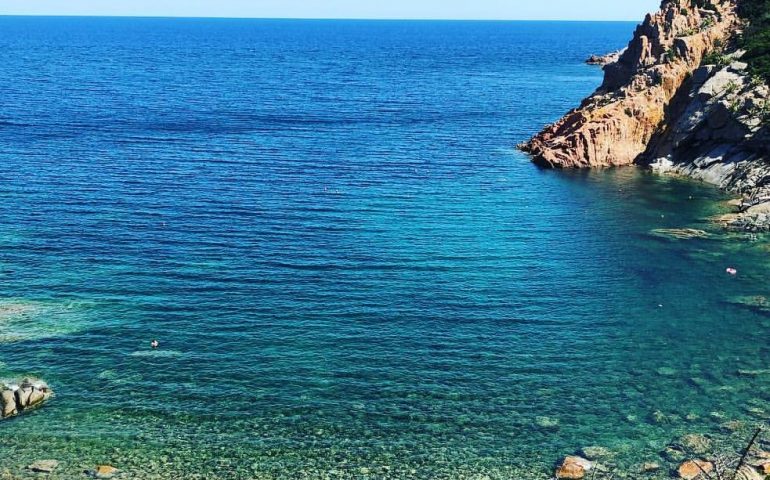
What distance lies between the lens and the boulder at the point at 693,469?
37.3 meters

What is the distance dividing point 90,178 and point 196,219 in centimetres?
2108

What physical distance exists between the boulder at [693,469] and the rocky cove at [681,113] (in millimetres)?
44453

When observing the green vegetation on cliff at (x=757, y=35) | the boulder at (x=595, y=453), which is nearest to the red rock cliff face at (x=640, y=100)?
the green vegetation on cliff at (x=757, y=35)

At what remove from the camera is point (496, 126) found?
418ft

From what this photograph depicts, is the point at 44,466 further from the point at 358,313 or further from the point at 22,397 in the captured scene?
the point at 358,313

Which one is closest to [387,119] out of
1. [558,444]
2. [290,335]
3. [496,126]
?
[496,126]

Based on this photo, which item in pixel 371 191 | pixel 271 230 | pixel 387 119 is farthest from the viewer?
pixel 387 119

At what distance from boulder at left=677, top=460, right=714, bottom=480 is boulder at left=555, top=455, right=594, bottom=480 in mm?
4254

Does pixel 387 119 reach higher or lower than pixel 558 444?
higher

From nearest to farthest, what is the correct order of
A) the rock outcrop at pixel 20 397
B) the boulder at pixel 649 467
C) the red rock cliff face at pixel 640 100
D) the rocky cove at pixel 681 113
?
1. the boulder at pixel 649 467
2. the rock outcrop at pixel 20 397
3. the rocky cove at pixel 681 113
4. the red rock cliff face at pixel 640 100

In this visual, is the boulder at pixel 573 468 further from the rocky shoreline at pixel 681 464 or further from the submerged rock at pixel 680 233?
the submerged rock at pixel 680 233

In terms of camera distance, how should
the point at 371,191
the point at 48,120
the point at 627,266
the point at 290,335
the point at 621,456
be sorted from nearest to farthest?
the point at 621,456
the point at 290,335
the point at 627,266
the point at 371,191
the point at 48,120

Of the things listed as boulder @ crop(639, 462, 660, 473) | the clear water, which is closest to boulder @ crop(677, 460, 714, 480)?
boulder @ crop(639, 462, 660, 473)

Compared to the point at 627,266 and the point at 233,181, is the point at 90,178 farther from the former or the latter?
the point at 627,266
